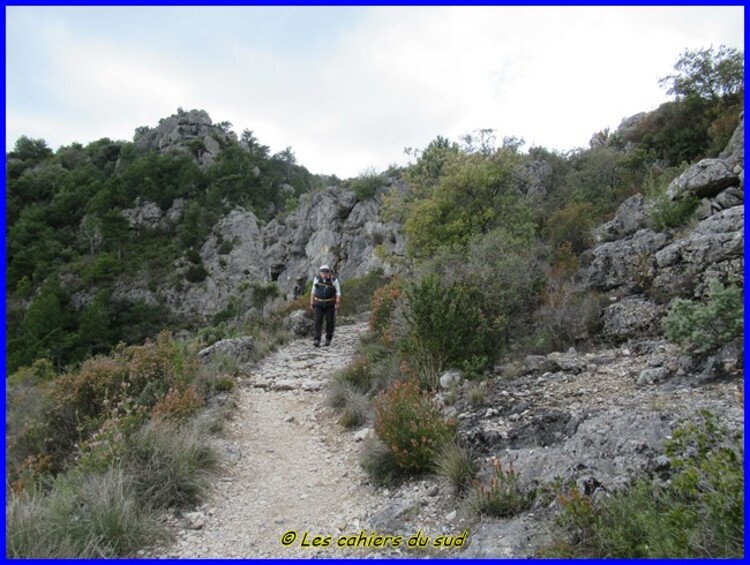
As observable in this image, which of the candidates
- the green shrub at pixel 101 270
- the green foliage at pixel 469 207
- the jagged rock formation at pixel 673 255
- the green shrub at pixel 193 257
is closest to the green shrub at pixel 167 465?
the jagged rock formation at pixel 673 255

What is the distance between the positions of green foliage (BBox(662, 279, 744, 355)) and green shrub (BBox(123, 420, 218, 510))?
220 inches

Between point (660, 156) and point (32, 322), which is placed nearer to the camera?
point (660, 156)

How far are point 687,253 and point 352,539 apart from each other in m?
7.36

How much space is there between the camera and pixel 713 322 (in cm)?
532

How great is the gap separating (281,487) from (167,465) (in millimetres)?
1155

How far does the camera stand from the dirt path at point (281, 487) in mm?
3889

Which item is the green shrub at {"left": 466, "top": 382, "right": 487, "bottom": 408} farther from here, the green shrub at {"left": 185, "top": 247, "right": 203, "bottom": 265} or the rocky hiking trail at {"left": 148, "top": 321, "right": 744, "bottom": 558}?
the green shrub at {"left": 185, "top": 247, "right": 203, "bottom": 265}

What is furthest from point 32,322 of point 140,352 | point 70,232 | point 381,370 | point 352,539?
point 352,539

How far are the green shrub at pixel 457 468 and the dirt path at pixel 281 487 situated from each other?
Result: 77 centimetres

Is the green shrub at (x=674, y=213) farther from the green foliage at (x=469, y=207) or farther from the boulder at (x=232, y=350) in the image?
the boulder at (x=232, y=350)

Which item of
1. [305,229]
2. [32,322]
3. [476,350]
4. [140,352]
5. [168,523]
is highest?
[305,229]

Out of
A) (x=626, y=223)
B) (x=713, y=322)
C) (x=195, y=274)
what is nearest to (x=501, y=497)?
(x=713, y=322)

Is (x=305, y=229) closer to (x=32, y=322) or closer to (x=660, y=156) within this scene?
(x=32, y=322)

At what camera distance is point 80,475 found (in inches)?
171
